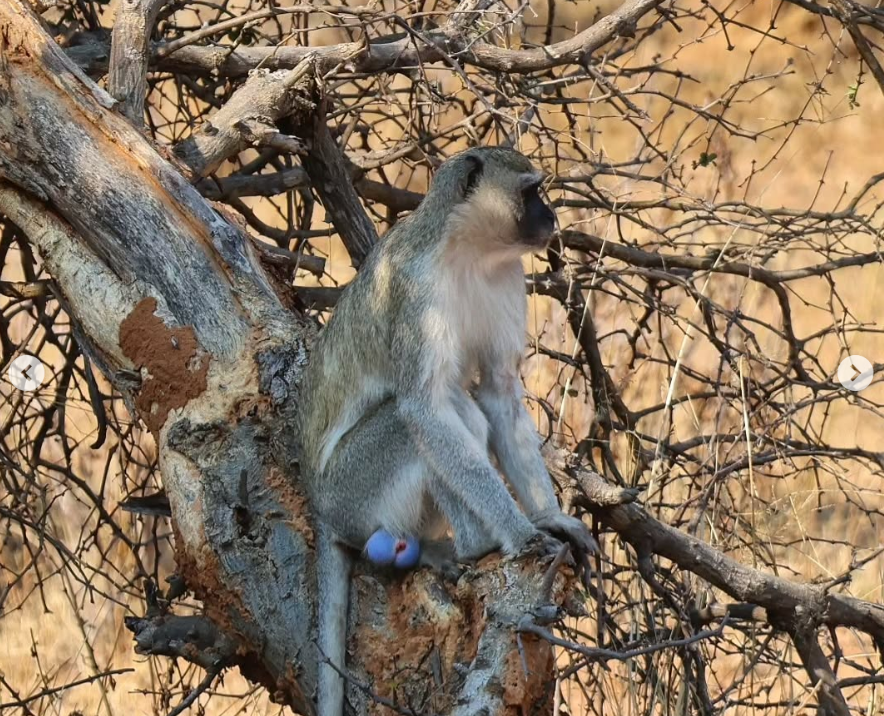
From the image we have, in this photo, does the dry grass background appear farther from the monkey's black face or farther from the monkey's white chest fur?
the monkey's black face

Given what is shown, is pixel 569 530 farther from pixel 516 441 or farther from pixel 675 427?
pixel 675 427

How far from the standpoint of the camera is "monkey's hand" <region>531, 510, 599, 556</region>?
3.50 metres

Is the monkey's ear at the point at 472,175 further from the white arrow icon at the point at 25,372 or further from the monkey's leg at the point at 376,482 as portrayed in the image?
the white arrow icon at the point at 25,372

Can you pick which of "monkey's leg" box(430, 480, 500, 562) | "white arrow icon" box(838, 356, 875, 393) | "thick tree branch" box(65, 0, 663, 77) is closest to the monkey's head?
"thick tree branch" box(65, 0, 663, 77)

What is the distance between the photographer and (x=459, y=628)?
3.06 metres

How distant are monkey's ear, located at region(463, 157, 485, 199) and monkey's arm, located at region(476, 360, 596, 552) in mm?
605

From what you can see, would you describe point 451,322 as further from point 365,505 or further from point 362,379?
point 365,505

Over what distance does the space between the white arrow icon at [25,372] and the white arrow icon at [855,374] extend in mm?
3323

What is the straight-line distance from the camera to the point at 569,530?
140 inches

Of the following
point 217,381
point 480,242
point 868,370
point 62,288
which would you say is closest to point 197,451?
point 217,381

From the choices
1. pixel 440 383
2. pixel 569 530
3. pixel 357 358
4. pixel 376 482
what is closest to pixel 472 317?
pixel 440 383

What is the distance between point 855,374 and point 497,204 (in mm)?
1804

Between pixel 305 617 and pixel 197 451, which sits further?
pixel 197 451

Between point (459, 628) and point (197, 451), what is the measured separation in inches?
40.4
